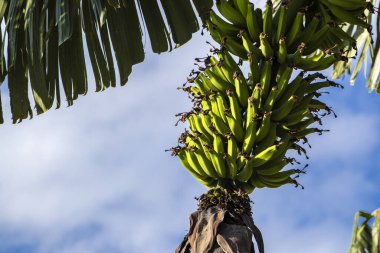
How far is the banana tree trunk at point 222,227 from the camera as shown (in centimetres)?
301

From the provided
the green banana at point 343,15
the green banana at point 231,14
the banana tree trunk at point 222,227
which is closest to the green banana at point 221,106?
the banana tree trunk at point 222,227

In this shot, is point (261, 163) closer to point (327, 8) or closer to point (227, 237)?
point (227, 237)

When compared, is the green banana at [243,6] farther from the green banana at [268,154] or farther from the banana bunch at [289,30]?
the green banana at [268,154]

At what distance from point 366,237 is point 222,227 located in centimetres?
147

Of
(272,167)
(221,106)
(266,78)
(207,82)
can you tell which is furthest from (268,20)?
(272,167)

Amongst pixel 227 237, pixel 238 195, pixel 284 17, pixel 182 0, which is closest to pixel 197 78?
pixel 284 17

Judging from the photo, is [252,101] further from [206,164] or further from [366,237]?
[366,237]

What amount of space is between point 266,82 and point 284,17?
0.42 m

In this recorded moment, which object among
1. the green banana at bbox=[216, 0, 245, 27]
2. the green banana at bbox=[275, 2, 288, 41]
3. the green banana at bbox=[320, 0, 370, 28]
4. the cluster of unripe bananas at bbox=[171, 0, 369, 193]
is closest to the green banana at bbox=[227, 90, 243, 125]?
the cluster of unripe bananas at bbox=[171, 0, 369, 193]

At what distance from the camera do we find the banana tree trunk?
301 centimetres

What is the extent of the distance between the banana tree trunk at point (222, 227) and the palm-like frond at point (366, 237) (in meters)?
1.16

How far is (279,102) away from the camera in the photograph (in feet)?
12.2

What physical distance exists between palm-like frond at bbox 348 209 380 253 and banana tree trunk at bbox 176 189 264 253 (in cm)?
116

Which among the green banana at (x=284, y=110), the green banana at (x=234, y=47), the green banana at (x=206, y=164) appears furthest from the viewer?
the green banana at (x=234, y=47)
